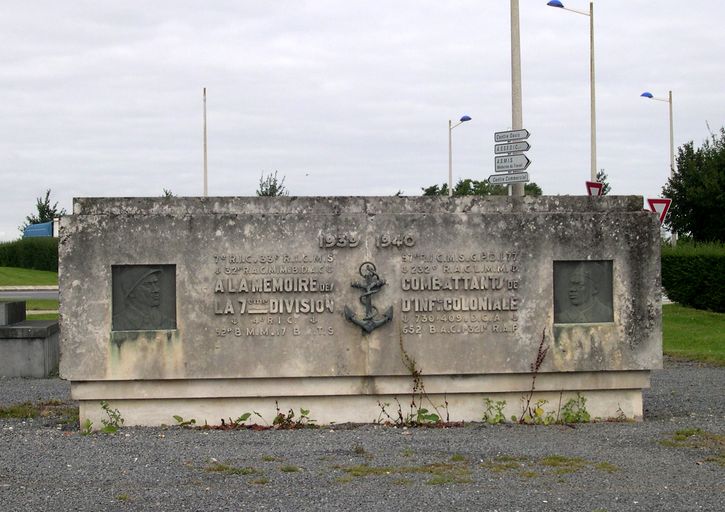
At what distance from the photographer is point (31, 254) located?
50.2m

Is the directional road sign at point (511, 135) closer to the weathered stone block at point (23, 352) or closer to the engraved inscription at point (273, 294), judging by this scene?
the engraved inscription at point (273, 294)

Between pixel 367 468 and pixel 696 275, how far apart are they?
17936mm

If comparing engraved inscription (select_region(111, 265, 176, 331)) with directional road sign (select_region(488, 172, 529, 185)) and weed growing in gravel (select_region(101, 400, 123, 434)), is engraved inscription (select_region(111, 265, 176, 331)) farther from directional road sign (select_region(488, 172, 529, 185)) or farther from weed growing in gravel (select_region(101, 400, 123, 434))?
directional road sign (select_region(488, 172, 529, 185))

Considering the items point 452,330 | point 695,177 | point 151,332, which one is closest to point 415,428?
point 452,330

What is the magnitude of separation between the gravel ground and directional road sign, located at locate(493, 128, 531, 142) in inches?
219

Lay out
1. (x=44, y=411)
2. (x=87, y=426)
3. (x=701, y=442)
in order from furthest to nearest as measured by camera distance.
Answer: (x=44, y=411), (x=87, y=426), (x=701, y=442)

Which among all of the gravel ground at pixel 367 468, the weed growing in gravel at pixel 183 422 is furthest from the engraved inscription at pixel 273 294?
the gravel ground at pixel 367 468

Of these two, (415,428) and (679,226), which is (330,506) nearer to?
(415,428)

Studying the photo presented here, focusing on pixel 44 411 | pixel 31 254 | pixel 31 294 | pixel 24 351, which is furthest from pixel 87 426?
pixel 31 254

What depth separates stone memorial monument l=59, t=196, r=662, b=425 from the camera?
943 cm

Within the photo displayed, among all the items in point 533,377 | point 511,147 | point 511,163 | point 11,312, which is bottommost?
point 533,377

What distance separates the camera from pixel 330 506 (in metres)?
6.38

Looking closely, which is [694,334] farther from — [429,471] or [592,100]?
[429,471]

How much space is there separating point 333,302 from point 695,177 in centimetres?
2197
